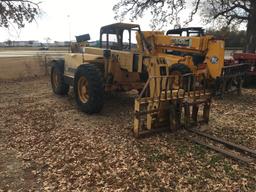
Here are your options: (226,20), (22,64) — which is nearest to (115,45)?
(22,64)

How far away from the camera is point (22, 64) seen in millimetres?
19609

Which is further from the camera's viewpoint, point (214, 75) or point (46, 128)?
point (214, 75)

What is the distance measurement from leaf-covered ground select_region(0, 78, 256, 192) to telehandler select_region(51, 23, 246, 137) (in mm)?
441

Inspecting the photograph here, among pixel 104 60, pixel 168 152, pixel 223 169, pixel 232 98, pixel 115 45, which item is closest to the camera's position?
pixel 223 169

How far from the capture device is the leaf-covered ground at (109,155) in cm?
456

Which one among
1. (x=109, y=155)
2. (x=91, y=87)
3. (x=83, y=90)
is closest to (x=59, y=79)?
(x=83, y=90)

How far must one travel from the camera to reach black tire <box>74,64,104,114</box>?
24.8 ft

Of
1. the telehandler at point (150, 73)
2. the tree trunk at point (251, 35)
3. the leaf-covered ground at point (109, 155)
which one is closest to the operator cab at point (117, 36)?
the telehandler at point (150, 73)

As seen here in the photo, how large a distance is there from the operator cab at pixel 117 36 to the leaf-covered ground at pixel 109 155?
1.77 m

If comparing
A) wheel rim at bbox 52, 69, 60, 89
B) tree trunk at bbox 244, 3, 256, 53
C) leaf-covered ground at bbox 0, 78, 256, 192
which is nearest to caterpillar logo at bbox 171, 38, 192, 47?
leaf-covered ground at bbox 0, 78, 256, 192

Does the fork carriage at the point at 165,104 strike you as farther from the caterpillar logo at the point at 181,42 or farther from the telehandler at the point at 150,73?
the caterpillar logo at the point at 181,42

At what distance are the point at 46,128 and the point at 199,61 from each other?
17.5ft

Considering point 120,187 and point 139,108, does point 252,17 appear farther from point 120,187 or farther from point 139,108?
point 120,187

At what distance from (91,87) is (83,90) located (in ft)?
2.54
